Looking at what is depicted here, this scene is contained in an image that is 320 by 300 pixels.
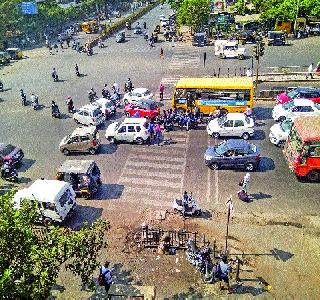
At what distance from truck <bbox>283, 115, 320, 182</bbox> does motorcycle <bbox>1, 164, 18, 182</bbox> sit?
603 inches

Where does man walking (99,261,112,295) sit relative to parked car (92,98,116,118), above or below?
below

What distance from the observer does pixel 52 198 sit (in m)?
17.3

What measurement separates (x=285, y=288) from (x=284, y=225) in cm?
370

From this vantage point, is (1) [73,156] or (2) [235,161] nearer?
(2) [235,161]

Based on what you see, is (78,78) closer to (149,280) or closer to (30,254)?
(149,280)

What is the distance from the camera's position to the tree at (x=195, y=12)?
53.0 metres

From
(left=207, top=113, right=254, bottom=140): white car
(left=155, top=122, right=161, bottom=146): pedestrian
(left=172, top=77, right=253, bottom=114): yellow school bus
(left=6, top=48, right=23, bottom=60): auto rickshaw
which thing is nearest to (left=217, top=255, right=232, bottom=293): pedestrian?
(left=207, top=113, right=254, bottom=140): white car

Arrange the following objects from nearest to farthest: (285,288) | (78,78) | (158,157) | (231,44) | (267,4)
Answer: (285,288) → (158,157) → (78,78) → (231,44) → (267,4)

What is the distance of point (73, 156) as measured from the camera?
2466 cm

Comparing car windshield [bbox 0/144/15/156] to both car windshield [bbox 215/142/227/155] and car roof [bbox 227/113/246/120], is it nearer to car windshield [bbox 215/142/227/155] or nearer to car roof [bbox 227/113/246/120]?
car windshield [bbox 215/142/227/155]

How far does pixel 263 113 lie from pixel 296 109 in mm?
3544

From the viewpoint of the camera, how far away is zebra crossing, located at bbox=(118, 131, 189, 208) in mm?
19812

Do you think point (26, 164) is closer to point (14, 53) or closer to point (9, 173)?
point (9, 173)

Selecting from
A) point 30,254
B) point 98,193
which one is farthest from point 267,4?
point 30,254
